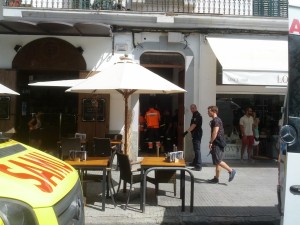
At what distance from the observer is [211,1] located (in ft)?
42.8

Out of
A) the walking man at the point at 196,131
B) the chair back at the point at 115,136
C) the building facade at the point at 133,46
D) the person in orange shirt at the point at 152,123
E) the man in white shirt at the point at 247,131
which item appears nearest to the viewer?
the walking man at the point at 196,131

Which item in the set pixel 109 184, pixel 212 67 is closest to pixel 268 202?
pixel 109 184

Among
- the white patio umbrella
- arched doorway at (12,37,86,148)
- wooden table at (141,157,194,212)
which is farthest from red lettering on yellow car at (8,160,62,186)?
arched doorway at (12,37,86,148)

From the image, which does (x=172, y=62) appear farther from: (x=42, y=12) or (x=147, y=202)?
(x=147, y=202)

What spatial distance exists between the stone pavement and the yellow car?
9.85ft

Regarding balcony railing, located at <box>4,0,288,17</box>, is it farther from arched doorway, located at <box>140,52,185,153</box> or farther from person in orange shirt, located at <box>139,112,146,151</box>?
person in orange shirt, located at <box>139,112,146,151</box>

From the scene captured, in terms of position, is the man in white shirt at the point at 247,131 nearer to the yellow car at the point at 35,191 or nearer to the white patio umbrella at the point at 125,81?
the white patio umbrella at the point at 125,81

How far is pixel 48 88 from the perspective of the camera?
1327cm

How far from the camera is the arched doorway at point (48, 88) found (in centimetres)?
1228

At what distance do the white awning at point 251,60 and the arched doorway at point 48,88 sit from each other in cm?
433

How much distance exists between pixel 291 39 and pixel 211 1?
10062mm

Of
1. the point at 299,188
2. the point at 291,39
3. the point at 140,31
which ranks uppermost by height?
the point at 140,31

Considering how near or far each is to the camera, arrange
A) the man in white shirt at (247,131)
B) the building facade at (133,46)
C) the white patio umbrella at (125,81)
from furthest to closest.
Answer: the man in white shirt at (247,131), the building facade at (133,46), the white patio umbrella at (125,81)

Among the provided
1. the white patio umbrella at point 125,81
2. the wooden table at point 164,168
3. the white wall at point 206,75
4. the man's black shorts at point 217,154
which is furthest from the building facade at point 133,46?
the wooden table at point 164,168
